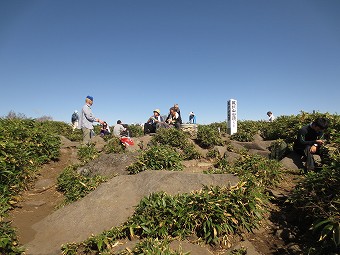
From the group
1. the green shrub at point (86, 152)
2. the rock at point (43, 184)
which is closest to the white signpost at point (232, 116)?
the green shrub at point (86, 152)

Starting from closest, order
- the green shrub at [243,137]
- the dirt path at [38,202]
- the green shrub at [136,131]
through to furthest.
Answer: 1. the dirt path at [38,202]
2. the green shrub at [243,137]
3. the green shrub at [136,131]

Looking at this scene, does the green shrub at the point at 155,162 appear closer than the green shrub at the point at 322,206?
No

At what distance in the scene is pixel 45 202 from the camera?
20.4ft

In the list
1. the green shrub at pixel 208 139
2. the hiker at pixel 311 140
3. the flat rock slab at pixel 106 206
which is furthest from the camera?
the green shrub at pixel 208 139

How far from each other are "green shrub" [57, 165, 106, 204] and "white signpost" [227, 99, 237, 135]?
26.9ft

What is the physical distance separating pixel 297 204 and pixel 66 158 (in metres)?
7.51

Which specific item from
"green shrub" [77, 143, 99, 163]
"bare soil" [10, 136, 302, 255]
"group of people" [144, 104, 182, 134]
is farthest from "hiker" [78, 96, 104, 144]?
"group of people" [144, 104, 182, 134]

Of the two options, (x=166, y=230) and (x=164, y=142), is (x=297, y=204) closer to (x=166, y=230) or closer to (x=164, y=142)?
(x=166, y=230)

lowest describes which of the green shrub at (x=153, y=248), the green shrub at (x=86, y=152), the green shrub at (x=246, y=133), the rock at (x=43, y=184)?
the green shrub at (x=153, y=248)

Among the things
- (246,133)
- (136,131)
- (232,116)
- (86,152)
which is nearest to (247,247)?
(86,152)

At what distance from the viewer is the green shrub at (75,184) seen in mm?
5882

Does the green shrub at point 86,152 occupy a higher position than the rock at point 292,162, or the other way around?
the green shrub at point 86,152

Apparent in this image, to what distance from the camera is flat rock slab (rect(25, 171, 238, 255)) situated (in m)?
4.48

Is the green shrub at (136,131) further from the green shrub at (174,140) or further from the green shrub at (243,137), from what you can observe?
the green shrub at (243,137)
